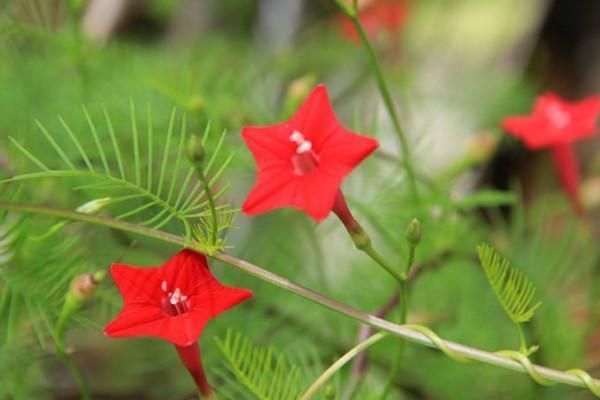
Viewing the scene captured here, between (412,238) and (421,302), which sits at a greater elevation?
(412,238)

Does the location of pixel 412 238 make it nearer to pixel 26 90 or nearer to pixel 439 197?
pixel 439 197

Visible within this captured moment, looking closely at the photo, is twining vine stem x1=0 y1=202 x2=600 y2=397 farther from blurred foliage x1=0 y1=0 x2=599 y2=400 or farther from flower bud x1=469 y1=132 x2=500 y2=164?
flower bud x1=469 y1=132 x2=500 y2=164

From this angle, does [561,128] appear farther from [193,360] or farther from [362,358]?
[193,360]

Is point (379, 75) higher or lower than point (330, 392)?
higher

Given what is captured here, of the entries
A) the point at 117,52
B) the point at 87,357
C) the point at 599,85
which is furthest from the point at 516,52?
the point at 87,357

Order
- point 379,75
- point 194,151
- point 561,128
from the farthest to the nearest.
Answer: point 561,128 < point 379,75 < point 194,151

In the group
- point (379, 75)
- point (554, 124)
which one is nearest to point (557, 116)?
point (554, 124)
